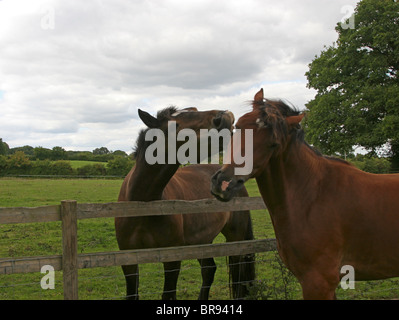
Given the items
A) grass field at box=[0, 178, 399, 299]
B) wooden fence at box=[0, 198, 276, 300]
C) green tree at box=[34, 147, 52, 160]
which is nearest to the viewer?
wooden fence at box=[0, 198, 276, 300]

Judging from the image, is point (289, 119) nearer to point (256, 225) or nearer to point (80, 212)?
point (80, 212)

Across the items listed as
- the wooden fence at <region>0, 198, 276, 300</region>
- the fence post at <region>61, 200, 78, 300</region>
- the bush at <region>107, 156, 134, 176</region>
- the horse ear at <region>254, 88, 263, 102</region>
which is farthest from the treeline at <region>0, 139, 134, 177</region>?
the horse ear at <region>254, 88, 263, 102</region>

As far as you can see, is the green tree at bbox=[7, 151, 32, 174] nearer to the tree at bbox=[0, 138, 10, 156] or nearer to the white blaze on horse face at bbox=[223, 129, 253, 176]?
the tree at bbox=[0, 138, 10, 156]

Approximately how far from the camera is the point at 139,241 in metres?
4.27

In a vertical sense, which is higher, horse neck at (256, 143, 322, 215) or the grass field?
horse neck at (256, 143, 322, 215)

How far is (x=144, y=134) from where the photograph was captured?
4523 mm

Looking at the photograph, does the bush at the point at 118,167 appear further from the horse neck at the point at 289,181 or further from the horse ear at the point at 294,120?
the horse ear at the point at 294,120

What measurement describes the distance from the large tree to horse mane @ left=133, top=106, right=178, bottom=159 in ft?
54.7

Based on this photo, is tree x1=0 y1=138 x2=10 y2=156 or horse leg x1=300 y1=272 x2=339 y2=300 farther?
tree x1=0 y1=138 x2=10 y2=156

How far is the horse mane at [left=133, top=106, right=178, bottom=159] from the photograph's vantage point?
4.44 metres

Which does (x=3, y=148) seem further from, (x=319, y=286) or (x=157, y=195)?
(x=319, y=286)

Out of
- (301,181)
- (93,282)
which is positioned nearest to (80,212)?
(301,181)

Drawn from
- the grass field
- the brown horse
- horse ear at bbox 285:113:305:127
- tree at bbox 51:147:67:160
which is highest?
tree at bbox 51:147:67:160

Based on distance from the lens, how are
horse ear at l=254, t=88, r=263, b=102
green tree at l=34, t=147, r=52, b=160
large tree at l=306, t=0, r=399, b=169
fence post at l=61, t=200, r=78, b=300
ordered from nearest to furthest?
horse ear at l=254, t=88, r=263, b=102, fence post at l=61, t=200, r=78, b=300, large tree at l=306, t=0, r=399, b=169, green tree at l=34, t=147, r=52, b=160
